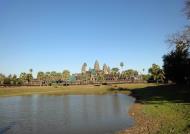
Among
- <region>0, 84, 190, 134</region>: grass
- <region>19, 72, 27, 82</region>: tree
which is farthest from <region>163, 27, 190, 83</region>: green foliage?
<region>19, 72, 27, 82</region>: tree

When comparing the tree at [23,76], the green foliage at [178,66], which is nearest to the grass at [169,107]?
the green foliage at [178,66]

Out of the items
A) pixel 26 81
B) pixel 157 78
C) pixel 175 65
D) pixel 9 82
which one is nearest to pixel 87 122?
pixel 175 65

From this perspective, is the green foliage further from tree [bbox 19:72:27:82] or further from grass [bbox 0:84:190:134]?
tree [bbox 19:72:27:82]

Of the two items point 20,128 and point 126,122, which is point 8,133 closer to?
point 20,128

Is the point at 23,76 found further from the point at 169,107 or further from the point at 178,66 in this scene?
the point at 169,107

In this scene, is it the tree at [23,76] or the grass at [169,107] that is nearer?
the grass at [169,107]

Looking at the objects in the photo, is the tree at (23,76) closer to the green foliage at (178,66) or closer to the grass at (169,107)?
the grass at (169,107)

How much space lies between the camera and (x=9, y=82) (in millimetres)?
166500

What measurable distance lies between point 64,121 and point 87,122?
125 inches

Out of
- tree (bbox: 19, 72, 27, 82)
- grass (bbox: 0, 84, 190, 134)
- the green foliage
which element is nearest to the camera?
grass (bbox: 0, 84, 190, 134)

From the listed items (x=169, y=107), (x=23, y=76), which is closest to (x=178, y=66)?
(x=169, y=107)

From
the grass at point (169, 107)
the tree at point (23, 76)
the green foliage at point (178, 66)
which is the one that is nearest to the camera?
the grass at point (169, 107)

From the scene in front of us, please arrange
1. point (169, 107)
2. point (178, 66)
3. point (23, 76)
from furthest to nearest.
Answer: point (23, 76) → point (178, 66) → point (169, 107)

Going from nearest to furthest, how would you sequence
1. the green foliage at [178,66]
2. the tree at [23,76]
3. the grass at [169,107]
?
the grass at [169,107] < the green foliage at [178,66] < the tree at [23,76]
